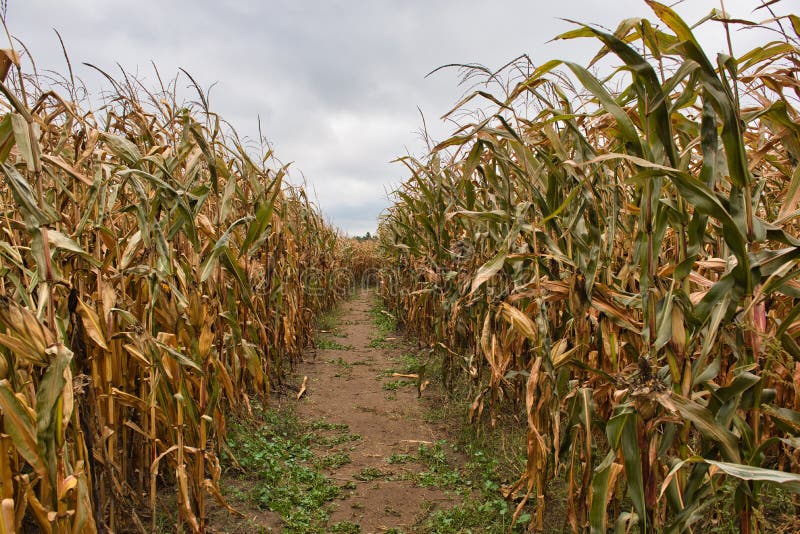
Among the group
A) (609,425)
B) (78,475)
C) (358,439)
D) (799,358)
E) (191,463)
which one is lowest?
(358,439)

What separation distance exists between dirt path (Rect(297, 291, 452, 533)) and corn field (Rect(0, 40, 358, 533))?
856 millimetres

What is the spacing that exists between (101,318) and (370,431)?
2.46 m

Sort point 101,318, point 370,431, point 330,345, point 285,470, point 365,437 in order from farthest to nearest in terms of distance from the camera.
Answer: point 330,345 → point 370,431 → point 365,437 → point 285,470 → point 101,318

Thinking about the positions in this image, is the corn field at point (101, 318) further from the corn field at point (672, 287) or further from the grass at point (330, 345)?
the grass at point (330, 345)

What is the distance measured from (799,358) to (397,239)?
658 cm

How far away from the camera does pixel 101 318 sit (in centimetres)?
177

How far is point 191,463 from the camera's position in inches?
84.7

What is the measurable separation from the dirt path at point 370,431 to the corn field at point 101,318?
2.81ft

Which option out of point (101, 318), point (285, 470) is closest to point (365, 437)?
point (285, 470)

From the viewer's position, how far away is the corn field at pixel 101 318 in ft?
4.01

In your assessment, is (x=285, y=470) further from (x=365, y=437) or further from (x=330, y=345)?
(x=330, y=345)

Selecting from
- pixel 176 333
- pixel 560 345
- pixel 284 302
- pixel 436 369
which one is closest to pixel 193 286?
pixel 176 333

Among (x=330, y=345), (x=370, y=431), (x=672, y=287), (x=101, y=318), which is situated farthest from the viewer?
(x=330, y=345)

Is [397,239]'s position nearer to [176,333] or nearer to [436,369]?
[436,369]
